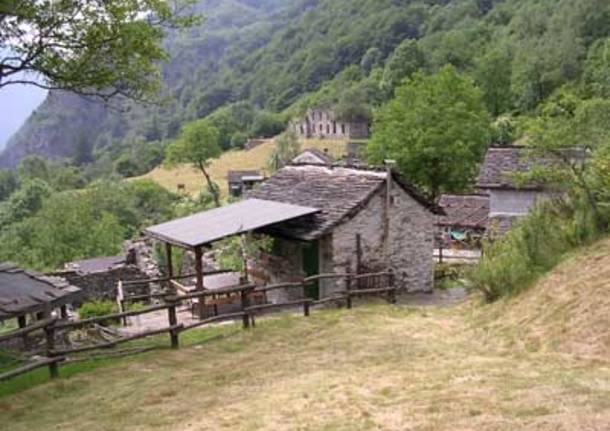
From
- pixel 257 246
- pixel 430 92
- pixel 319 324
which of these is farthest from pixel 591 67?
pixel 319 324

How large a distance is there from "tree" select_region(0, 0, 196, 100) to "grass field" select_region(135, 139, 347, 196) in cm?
5751

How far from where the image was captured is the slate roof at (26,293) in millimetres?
12258

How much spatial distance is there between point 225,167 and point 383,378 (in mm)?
81811

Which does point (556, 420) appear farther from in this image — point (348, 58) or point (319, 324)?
point (348, 58)

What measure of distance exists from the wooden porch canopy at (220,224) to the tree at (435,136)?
1291cm

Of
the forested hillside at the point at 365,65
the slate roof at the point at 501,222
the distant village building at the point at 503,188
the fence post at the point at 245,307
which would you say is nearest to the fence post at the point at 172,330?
the fence post at the point at 245,307

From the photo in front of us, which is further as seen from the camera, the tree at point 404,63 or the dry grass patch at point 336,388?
the tree at point 404,63

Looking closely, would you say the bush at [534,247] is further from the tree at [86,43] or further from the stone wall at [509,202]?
the stone wall at [509,202]

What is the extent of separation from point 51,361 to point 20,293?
253cm

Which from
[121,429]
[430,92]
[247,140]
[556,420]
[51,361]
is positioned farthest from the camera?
[247,140]

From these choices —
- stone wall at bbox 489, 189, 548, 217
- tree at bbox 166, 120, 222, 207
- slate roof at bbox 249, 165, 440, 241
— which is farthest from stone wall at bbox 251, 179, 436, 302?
tree at bbox 166, 120, 222, 207

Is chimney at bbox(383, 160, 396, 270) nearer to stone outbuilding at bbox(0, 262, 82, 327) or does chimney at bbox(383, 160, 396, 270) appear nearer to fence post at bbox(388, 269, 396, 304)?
fence post at bbox(388, 269, 396, 304)

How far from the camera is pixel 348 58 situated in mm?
142625

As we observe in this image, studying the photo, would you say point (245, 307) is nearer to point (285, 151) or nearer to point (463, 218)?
point (463, 218)
